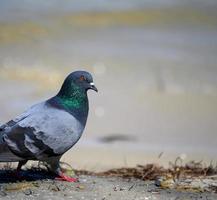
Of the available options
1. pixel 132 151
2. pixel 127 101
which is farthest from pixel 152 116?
pixel 132 151

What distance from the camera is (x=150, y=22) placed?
15.2m

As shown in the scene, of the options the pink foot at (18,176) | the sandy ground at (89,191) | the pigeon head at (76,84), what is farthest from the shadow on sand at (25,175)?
the pigeon head at (76,84)

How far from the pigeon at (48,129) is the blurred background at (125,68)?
173 cm

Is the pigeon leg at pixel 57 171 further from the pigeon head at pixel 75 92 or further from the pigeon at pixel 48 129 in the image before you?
the pigeon head at pixel 75 92

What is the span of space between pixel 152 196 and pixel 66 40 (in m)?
9.12

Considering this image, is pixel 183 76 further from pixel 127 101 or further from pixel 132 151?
pixel 132 151

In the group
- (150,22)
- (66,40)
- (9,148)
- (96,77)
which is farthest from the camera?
(150,22)

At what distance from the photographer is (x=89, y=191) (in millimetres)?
5324

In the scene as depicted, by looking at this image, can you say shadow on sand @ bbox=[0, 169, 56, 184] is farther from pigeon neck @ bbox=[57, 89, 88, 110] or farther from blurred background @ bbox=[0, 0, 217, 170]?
blurred background @ bbox=[0, 0, 217, 170]

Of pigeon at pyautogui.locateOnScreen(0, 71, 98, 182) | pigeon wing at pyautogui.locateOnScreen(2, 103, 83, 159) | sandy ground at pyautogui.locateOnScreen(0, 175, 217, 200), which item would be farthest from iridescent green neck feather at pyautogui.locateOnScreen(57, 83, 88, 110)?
sandy ground at pyautogui.locateOnScreen(0, 175, 217, 200)

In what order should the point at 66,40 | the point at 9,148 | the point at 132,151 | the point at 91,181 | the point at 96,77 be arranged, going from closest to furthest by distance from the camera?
1. the point at 9,148
2. the point at 91,181
3. the point at 132,151
4. the point at 96,77
5. the point at 66,40

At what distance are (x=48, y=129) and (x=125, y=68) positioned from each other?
7191 millimetres

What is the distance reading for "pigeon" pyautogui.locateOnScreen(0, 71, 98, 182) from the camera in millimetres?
5215

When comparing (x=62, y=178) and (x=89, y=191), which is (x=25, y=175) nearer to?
(x=62, y=178)
